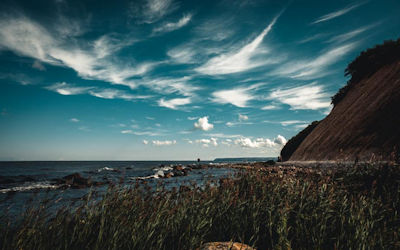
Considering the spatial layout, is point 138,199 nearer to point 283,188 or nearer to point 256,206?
point 256,206

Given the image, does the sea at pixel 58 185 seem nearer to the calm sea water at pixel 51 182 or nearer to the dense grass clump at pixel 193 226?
the calm sea water at pixel 51 182

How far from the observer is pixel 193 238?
384cm

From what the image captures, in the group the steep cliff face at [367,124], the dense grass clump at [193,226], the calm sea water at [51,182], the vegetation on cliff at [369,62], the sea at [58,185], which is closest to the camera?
the dense grass clump at [193,226]

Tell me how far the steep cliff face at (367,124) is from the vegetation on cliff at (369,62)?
0.33 metres

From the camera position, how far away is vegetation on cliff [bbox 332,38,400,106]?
27756 millimetres

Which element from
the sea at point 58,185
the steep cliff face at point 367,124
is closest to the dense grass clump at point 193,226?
the sea at point 58,185

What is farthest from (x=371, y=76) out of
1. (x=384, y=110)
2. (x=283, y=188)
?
(x=283, y=188)

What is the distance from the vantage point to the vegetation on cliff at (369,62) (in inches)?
1093

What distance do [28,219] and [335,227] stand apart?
628 centimetres

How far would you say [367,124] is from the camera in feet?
71.4

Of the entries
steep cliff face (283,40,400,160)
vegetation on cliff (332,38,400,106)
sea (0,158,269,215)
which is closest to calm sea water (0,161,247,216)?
sea (0,158,269,215)

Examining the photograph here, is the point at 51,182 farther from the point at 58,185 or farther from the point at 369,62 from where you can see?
the point at 369,62

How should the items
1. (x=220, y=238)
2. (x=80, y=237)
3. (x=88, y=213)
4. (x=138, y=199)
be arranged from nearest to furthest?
(x=80, y=237) < (x=88, y=213) < (x=220, y=238) < (x=138, y=199)

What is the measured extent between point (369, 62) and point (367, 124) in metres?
15.3
